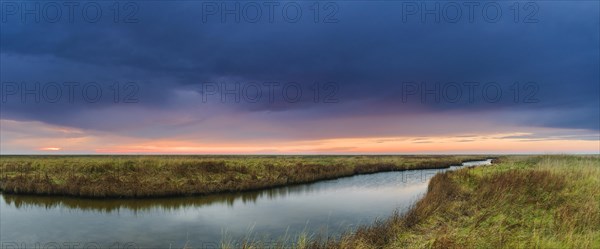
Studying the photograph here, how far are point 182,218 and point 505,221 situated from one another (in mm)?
12645

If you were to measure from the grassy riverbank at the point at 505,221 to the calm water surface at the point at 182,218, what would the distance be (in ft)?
9.85

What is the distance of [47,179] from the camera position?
24625 mm

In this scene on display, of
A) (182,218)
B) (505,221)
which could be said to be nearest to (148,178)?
(182,218)

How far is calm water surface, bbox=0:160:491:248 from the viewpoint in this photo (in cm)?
1259

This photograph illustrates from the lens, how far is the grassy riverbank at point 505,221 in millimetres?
6750

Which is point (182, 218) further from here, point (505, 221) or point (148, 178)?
point (505, 221)

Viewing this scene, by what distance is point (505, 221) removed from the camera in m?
9.11

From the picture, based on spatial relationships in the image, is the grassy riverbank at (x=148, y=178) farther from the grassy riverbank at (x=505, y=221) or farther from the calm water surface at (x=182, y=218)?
the grassy riverbank at (x=505, y=221)

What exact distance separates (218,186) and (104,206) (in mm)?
6981

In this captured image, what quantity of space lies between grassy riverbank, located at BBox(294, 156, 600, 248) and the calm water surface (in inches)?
118

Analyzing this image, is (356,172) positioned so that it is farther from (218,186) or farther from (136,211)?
(136,211)

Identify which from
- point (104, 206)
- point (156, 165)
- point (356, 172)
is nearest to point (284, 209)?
point (104, 206)

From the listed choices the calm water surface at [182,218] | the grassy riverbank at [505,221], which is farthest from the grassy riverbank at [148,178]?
the grassy riverbank at [505,221]

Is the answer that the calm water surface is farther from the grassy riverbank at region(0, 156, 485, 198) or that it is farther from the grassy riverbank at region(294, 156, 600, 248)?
the grassy riverbank at region(294, 156, 600, 248)
